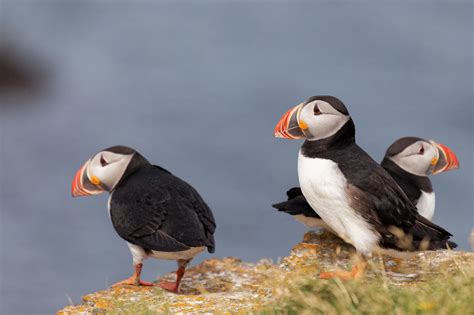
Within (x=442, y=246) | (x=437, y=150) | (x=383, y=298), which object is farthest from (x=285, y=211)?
(x=383, y=298)

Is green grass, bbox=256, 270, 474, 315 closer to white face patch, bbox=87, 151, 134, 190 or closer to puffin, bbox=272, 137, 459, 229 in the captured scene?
puffin, bbox=272, 137, 459, 229

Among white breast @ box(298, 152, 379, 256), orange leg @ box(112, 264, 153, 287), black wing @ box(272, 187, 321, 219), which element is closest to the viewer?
white breast @ box(298, 152, 379, 256)

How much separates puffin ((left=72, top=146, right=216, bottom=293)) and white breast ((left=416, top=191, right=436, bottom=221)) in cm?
237

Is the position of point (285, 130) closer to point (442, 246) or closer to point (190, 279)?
point (442, 246)

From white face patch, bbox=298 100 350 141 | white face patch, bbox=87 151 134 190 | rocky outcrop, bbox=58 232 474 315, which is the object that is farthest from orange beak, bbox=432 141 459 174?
white face patch, bbox=87 151 134 190

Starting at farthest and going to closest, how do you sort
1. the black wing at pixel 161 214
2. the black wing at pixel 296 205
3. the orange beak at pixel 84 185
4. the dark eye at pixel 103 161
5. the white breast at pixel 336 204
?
the orange beak at pixel 84 185 < the dark eye at pixel 103 161 < the black wing at pixel 161 214 < the black wing at pixel 296 205 < the white breast at pixel 336 204

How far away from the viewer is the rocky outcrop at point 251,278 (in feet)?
24.1

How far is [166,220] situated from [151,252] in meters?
0.54

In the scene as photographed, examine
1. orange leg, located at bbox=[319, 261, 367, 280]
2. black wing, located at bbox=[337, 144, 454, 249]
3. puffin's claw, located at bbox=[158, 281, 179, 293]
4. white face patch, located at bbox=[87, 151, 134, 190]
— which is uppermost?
white face patch, located at bbox=[87, 151, 134, 190]

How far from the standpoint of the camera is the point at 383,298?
5637 mm

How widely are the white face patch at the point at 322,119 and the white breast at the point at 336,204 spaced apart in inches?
12.2

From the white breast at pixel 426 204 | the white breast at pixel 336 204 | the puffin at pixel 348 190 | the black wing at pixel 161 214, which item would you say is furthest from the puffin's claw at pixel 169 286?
the white breast at pixel 426 204

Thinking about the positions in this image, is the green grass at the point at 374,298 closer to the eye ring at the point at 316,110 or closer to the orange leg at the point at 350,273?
the orange leg at the point at 350,273

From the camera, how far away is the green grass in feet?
18.2
